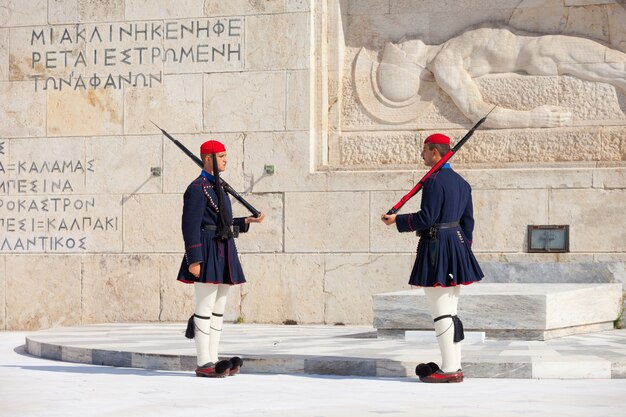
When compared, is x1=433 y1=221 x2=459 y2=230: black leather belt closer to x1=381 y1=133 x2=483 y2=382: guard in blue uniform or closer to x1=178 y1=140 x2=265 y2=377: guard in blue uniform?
x1=381 y1=133 x2=483 y2=382: guard in blue uniform

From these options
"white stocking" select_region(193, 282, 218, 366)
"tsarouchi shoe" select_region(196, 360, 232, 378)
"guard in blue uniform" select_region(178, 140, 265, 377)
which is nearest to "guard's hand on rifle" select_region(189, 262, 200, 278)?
"guard in blue uniform" select_region(178, 140, 265, 377)

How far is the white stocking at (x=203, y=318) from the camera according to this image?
9.09 m

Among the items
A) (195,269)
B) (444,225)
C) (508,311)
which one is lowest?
(508,311)

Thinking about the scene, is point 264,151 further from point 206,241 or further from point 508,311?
point 206,241

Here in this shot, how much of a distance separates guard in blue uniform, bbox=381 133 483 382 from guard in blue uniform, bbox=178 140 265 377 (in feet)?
3.88

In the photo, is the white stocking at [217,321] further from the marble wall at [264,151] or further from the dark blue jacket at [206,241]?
the marble wall at [264,151]

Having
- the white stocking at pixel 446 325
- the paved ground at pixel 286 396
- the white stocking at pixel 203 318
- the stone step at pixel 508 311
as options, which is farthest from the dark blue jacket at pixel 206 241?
the stone step at pixel 508 311

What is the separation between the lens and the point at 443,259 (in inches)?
340

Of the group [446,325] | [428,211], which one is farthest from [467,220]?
[446,325]

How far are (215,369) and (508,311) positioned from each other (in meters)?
2.93

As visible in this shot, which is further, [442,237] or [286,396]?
[442,237]

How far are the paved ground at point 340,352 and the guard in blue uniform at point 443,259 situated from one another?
499 mm

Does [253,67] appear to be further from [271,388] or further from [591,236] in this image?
[271,388]

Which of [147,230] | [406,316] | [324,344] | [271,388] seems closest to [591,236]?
[406,316]
